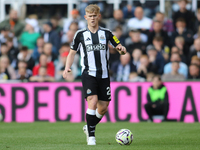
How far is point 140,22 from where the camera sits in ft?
50.3

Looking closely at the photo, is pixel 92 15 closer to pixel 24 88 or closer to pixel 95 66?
pixel 95 66

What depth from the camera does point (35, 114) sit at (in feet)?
44.4

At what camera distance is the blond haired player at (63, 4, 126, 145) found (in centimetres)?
723

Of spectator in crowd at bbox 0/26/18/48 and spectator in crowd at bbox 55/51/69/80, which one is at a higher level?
spectator in crowd at bbox 0/26/18/48

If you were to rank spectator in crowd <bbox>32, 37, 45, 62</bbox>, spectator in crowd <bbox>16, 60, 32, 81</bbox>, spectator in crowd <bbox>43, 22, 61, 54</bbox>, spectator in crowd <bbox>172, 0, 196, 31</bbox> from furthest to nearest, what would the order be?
spectator in crowd <bbox>43, 22, 61, 54</bbox>, spectator in crowd <bbox>32, 37, 45, 62</bbox>, spectator in crowd <bbox>172, 0, 196, 31</bbox>, spectator in crowd <bbox>16, 60, 32, 81</bbox>

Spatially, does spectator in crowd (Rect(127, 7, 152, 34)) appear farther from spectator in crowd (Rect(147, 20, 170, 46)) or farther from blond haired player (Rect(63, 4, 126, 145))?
blond haired player (Rect(63, 4, 126, 145))

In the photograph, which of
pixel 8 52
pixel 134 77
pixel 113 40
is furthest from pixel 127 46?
pixel 113 40

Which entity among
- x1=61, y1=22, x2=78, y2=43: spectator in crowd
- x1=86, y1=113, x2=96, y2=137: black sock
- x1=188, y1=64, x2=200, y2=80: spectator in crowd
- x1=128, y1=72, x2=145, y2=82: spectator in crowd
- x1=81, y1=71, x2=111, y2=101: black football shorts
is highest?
x1=61, y1=22, x2=78, y2=43: spectator in crowd

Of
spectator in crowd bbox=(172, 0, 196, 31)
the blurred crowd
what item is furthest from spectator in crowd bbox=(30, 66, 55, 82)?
spectator in crowd bbox=(172, 0, 196, 31)

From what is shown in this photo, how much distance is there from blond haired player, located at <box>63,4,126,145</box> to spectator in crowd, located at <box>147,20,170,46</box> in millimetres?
7489

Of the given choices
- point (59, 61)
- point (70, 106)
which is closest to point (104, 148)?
point (70, 106)

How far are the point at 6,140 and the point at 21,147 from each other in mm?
1249

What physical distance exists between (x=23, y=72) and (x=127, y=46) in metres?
3.49

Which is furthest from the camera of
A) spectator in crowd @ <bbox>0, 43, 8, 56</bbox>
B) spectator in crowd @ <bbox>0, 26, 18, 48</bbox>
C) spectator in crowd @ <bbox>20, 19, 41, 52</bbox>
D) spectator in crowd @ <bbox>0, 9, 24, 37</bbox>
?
spectator in crowd @ <bbox>0, 9, 24, 37</bbox>
